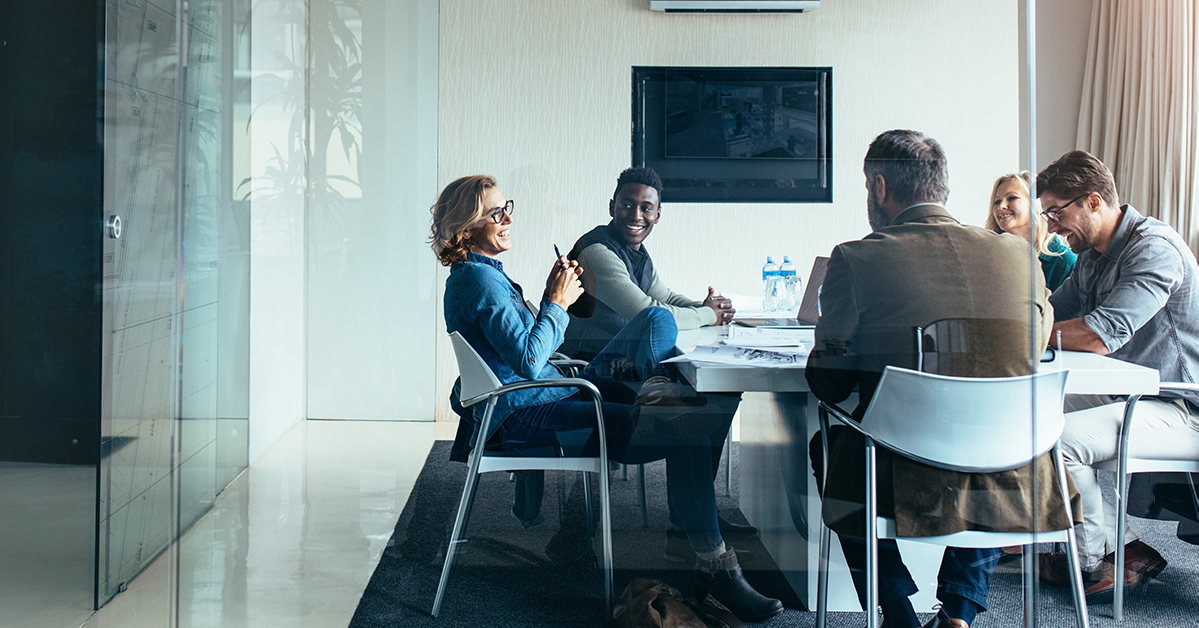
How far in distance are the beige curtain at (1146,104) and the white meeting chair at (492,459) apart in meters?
1.60

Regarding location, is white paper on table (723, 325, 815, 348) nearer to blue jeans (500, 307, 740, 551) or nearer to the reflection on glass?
blue jeans (500, 307, 740, 551)

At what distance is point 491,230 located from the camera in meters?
2.07

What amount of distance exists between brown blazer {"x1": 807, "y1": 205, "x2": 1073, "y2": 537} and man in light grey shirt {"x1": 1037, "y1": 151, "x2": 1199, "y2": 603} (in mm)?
216

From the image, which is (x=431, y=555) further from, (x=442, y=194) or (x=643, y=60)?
(x=643, y=60)

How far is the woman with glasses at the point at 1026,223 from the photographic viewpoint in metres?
1.99

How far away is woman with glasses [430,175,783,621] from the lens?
2012mm

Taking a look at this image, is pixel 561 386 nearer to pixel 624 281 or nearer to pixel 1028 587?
pixel 624 281

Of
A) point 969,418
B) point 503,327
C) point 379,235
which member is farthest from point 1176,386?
point 379,235

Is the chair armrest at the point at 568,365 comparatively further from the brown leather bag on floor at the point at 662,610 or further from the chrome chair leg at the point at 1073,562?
the chrome chair leg at the point at 1073,562

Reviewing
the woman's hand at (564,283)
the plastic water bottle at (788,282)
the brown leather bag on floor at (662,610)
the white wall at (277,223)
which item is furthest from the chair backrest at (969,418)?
the white wall at (277,223)

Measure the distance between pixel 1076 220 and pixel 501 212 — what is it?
5.15 ft

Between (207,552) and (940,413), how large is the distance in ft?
6.92

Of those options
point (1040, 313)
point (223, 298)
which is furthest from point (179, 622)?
point (1040, 313)

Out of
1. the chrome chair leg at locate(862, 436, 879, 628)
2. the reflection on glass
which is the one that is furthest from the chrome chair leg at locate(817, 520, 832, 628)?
the reflection on glass
